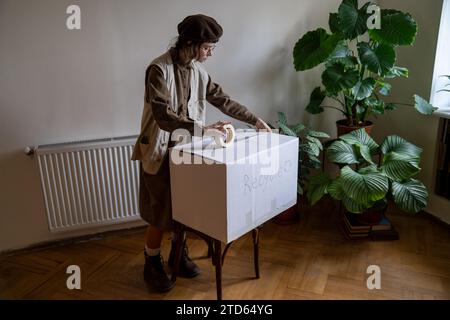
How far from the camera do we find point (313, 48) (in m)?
2.44

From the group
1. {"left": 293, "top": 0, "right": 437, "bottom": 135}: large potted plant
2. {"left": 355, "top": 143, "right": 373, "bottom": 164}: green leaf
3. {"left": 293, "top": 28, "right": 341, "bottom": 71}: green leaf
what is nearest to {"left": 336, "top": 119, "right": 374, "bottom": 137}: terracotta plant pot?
{"left": 293, "top": 0, "right": 437, "bottom": 135}: large potted plant

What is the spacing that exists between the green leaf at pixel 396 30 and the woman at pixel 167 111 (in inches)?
A: 39.1

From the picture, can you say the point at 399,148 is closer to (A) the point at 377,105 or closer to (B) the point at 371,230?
(A) the point at 377,105

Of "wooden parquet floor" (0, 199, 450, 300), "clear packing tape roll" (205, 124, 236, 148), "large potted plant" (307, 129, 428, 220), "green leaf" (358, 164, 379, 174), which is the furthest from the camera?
"green leaf" (358, 164, 379, 174)

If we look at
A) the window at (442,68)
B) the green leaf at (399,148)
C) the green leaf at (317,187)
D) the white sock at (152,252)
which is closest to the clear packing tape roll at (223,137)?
the white sock at (152,252)

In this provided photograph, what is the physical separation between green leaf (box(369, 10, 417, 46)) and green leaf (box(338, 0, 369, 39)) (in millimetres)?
72

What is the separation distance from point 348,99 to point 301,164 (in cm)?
50

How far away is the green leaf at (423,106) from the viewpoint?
2406 millimetres

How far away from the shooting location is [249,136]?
166 cm

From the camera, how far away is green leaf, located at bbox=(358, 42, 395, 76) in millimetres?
2260

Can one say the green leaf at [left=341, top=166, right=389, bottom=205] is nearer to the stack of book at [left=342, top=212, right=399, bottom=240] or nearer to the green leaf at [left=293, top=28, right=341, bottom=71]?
the stack of book at [left=342, top=212, right=399, bottom=240]

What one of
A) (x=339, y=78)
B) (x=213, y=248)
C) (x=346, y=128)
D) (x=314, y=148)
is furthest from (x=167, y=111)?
(x=346, y=128)

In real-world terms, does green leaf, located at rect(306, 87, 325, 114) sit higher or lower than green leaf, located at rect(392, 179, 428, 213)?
higher
